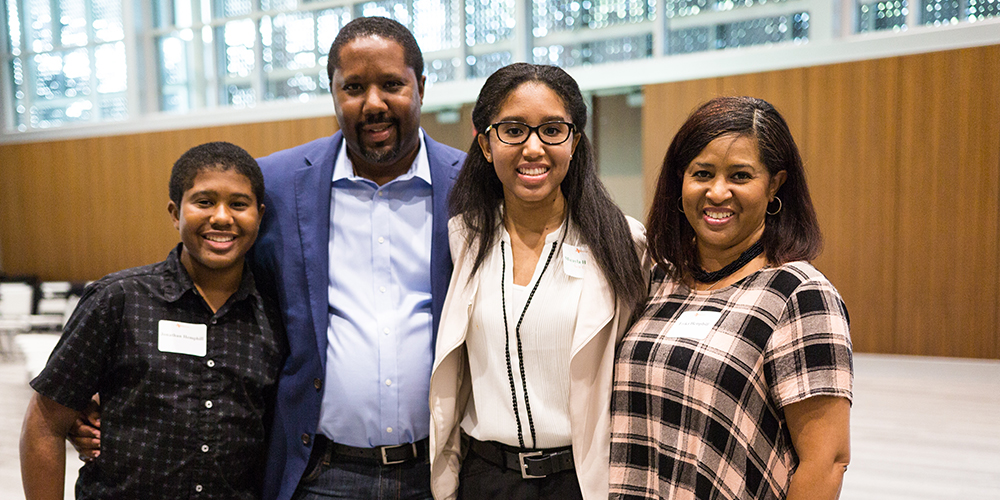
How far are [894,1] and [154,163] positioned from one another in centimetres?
1001

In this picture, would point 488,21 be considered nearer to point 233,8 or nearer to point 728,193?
point 233,8

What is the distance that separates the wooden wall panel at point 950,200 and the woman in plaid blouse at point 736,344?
5.43 m

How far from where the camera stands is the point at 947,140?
602cm

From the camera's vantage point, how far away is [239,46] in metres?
10.2

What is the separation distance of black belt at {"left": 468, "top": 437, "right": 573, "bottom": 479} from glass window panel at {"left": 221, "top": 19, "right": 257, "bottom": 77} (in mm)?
9584

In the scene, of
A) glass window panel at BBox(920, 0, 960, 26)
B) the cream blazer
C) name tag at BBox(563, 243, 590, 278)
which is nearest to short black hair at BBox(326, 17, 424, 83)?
the cream blazer

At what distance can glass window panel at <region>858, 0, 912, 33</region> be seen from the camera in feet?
20.6

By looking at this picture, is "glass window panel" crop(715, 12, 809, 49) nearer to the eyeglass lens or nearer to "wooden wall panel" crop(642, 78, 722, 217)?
"wooden wall panel" crop(642, 78, 722, 217)

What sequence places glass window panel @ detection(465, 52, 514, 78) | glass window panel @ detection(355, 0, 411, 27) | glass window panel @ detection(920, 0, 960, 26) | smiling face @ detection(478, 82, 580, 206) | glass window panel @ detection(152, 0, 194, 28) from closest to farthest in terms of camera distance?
smiling face @ detection(478, 82, 580, 206), glass window panel @ detection(920, 0, 960, 26), glass window panel @ detection(465, 52, 514, 78), glass window panel @ detection(355, 0, 411, 27), glass window panel @ detection(152, 0, 194, 28)

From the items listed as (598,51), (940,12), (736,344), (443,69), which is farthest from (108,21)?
(736,344)

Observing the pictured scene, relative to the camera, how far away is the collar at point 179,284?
1.76 m

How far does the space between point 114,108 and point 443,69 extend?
5991mm

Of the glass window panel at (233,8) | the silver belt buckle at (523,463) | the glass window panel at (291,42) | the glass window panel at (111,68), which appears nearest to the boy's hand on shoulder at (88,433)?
the silver belt buckle at (523,463)

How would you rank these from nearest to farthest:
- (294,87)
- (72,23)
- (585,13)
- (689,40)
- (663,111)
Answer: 1. (663,111)
2. (689,40)
3. (585,13)
4. (294,87)
5. (72,23)
